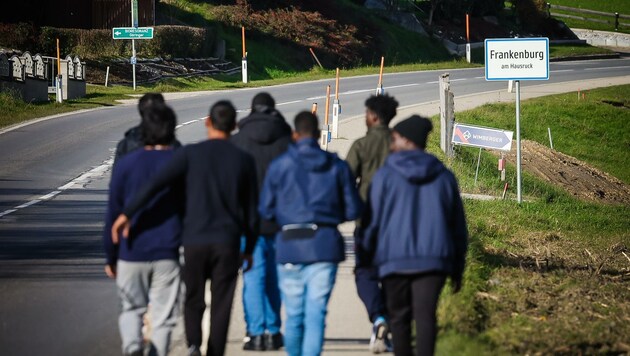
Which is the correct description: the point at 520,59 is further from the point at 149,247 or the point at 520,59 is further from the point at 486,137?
the point at 149,247

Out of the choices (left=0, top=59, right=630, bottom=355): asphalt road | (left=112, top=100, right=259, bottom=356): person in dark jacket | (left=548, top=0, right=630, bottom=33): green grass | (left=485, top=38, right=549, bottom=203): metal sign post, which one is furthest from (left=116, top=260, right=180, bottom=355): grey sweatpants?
(left=548, top=0, right=630, bottom=33): green grass

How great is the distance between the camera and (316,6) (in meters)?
57.9

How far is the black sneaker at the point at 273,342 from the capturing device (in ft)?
29.1

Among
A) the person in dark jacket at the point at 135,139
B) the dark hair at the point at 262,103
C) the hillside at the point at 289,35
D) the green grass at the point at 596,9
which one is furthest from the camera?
the green grass at the point at 596,9

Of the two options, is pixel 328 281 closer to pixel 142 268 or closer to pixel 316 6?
pixel 142 268

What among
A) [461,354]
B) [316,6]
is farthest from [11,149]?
[316,6]

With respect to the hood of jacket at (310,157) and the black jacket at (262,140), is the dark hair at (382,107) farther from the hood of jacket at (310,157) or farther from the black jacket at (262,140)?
the hood of jacket at (310,157)

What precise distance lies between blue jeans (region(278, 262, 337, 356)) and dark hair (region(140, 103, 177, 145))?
1.12 m

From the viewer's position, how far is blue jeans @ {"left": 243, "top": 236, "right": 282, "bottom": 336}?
347 inches

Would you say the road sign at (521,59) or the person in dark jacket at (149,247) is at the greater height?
the road sign at (521,59)

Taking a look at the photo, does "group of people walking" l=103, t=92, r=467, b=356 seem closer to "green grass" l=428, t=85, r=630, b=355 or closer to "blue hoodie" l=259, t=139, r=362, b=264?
"blue hoodie" l=259, t=139, r=362, b=264

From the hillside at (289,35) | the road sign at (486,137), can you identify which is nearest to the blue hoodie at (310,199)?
the road sign at (486,137)

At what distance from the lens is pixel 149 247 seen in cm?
753

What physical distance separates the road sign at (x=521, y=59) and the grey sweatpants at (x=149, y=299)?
15564 mm
